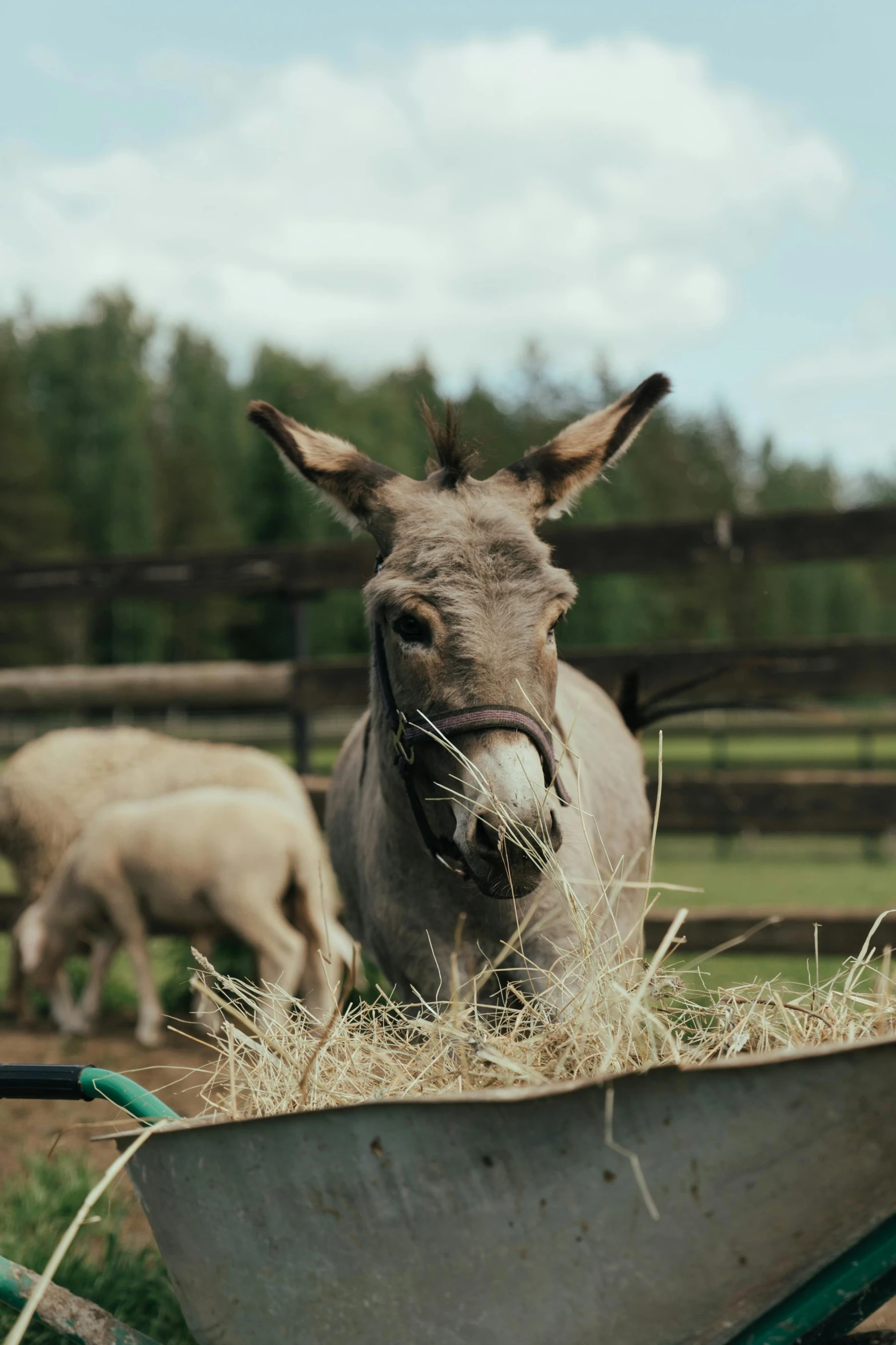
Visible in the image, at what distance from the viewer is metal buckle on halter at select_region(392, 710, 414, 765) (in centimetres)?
235

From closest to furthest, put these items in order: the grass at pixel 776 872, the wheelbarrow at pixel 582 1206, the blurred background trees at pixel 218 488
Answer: the wheelbarrow at pixel 582 1206 → the grass at pixel 776 872 → the blurred background trees at pixel 218 488

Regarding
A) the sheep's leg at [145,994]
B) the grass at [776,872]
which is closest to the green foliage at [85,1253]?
the sheep's leg at [145,994]

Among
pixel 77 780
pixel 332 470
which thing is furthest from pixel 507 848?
pixel 77 780

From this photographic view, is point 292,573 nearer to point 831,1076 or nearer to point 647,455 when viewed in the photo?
point 831,1076

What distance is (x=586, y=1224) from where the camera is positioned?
119cm

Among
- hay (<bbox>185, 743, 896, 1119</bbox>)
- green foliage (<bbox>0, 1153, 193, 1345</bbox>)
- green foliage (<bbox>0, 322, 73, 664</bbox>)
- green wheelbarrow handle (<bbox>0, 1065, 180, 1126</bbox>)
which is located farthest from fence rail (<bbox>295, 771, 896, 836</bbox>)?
green foliage (<bbox>0, 322, 73, 664</bbox>)

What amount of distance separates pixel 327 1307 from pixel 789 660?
474cm

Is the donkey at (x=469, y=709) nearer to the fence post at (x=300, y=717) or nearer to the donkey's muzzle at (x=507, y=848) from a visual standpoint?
the donkey's muzzle at (x=507, y=848)

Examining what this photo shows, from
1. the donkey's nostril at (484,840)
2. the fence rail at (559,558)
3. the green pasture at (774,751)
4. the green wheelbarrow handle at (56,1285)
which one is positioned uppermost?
the fence rail at (559,558)

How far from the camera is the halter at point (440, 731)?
2113 mm

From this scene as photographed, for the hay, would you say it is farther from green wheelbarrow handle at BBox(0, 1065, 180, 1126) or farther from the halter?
the halter

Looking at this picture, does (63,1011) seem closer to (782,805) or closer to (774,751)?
(782,805)

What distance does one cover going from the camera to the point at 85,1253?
2.78 meters

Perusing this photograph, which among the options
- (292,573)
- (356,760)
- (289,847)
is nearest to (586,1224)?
(356,760)
